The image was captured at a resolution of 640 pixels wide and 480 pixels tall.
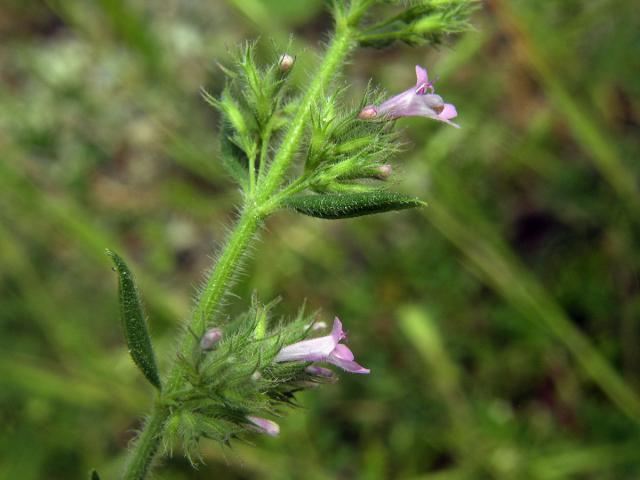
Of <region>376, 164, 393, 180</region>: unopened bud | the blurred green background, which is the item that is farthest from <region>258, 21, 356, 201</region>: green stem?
the blurred green background

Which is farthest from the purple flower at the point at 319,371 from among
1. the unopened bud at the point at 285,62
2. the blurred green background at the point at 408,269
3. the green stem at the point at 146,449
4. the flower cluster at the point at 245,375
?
the blurred green background at the point at 408,269

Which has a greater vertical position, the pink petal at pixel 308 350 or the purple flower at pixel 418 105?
the purple flower at pixel 418 105

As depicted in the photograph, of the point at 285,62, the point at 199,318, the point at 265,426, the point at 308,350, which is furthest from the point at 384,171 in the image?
the point at 265,426

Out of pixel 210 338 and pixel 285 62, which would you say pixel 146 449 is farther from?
pixel 285 62

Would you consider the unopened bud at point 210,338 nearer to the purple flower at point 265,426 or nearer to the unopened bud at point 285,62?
the purple flower at point 265,426

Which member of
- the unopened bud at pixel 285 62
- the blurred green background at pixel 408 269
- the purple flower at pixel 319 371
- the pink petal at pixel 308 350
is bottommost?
the purple flower at pixel 319 371

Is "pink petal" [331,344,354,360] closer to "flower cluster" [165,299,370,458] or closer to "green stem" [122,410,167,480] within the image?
"flower cluster" [165,299,370,458]

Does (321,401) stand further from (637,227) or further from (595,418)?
(637,227)
